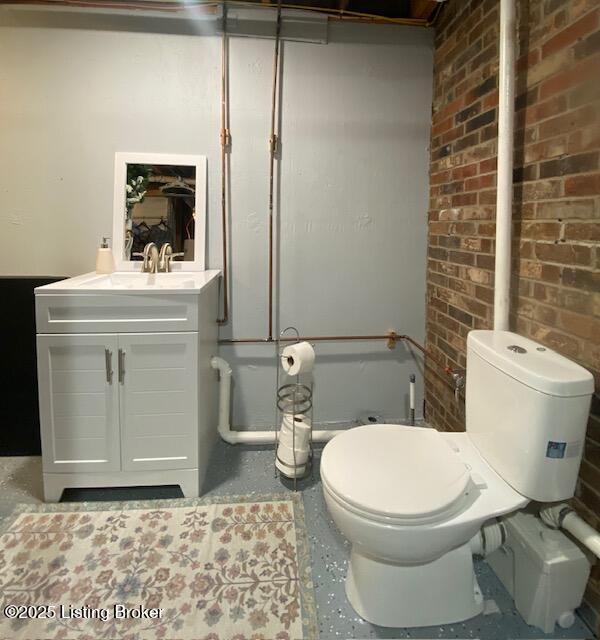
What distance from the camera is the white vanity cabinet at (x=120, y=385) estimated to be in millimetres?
1750

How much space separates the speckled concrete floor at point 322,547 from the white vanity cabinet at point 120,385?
17cm

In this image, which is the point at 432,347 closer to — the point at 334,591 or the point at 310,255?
the point at 310,255

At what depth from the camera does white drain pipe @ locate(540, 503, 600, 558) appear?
118 centimetres

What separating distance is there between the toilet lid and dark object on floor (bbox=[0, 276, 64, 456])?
5.13ft

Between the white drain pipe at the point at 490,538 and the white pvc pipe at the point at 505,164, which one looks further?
the white pvc pipe at the point at 505,164

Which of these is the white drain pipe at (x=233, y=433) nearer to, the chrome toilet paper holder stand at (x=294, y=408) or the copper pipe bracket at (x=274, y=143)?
the chrome toilet paper holder stand at (x=294, y=408)

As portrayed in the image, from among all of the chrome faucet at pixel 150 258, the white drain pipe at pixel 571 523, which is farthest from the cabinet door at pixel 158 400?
the white drain pipe at pixel 571 523

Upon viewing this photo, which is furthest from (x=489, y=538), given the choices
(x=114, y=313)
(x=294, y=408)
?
(x=114, y=313)

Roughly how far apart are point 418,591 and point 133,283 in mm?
1588

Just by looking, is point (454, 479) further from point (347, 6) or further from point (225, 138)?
point (347, 6)

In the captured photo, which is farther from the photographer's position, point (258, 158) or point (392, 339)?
point (392, 339)

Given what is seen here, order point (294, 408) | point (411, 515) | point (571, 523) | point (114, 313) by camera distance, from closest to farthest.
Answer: point (411, 515) < point (571, 523) < point (114, 313) < point (294, 408)

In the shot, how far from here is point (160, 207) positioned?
2.27 meters

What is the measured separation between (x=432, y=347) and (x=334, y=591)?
52.5 inches
